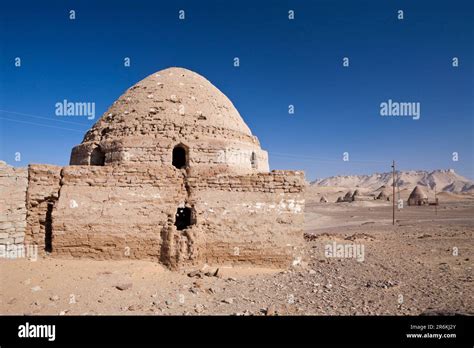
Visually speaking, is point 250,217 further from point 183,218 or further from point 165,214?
point 165,214

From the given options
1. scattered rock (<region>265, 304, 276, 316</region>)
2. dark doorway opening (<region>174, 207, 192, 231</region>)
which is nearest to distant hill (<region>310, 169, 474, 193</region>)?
dark doorway opening (<region>174, 207, 192, 231</region>)

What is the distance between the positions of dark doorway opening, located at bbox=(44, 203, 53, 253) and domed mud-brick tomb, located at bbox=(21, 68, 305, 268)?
27 millimetres

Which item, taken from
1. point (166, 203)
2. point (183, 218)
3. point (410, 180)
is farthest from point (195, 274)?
point (410, 180)

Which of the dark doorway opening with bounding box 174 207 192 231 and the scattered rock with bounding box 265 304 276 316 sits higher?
the dark doorway opening with bounding box 174 207 192 231

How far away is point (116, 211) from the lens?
873 cm

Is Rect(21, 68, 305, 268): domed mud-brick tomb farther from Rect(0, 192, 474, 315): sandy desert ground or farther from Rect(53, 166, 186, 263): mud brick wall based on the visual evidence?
Rect(0, 192, 474, 315): sandy desert ground

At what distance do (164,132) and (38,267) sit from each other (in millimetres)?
5403

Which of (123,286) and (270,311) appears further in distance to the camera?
(123,286)

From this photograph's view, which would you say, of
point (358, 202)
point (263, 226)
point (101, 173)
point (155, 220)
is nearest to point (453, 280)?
point (263, 226)

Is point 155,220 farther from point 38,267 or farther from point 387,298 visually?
point 387,298

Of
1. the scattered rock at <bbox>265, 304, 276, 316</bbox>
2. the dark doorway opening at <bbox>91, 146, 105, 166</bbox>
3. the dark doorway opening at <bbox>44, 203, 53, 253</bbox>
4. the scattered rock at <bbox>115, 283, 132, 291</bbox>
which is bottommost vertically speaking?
the scattered rock at <bbox>265, 304, 276, 316</bbox>

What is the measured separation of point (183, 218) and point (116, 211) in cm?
233

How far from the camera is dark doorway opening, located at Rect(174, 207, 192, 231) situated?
998 cm

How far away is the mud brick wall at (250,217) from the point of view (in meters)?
9.11
